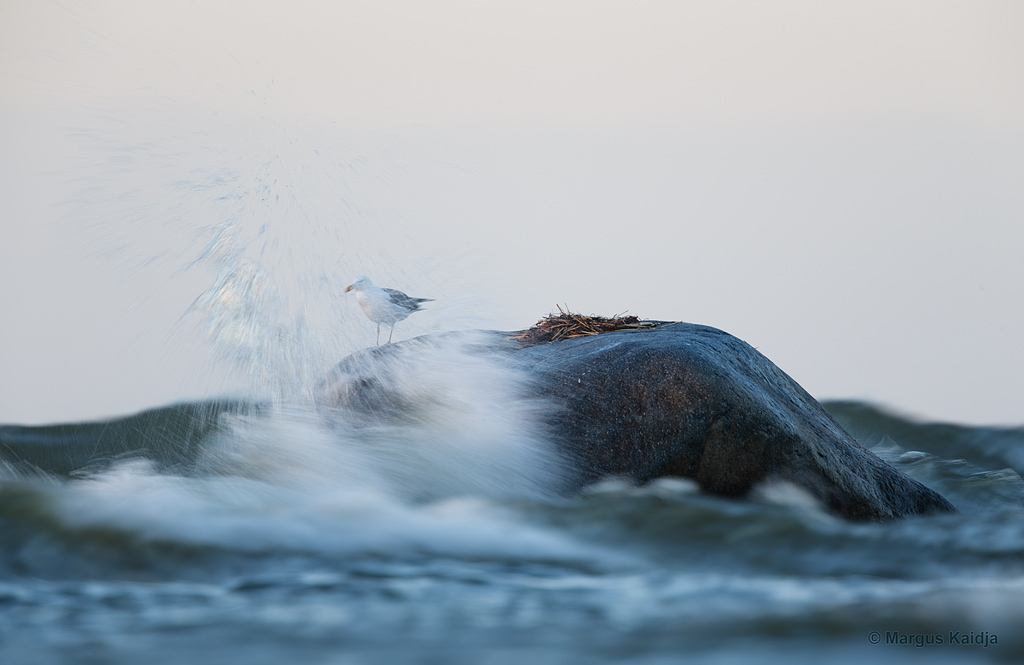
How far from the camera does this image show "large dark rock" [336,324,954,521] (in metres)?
3.56

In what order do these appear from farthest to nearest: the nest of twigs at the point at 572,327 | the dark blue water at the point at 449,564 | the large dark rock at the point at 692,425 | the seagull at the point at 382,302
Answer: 1. the seagull at the point at 382,302
2. the nest of twigs at the point at 572,327
3. the large dark rock at the point at 692,425
4. the dark blue water at the point at 449,564

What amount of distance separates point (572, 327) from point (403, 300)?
1.08m

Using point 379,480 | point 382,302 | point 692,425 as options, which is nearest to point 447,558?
point 379,480

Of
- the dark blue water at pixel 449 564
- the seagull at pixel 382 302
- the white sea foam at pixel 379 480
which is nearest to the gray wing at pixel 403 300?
the seagull at pixel 382 302

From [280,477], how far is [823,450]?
2.44 m

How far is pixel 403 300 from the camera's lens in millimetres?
5004

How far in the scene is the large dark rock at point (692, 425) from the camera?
356cm

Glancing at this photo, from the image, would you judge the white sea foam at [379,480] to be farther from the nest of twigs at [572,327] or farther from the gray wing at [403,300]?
the gray wing at [403,300]

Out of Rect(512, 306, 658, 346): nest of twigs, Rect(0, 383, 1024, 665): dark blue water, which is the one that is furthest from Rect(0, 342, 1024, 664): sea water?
Rect(512, 306, 658, 346): nest of twigs

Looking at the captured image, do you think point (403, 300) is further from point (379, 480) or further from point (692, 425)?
point (692, 425)

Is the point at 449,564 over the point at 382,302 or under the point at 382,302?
under

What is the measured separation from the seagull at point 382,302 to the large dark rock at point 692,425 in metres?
1.32

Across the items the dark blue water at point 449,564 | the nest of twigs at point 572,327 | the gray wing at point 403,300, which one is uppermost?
the gray wing at point 403,300

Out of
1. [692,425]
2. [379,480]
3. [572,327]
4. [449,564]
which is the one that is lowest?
[449,564]
